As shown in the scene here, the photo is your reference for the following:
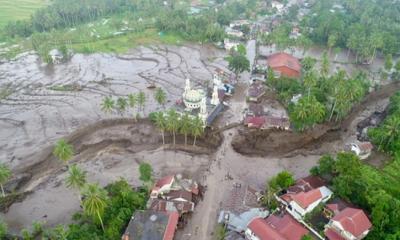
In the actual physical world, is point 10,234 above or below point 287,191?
below

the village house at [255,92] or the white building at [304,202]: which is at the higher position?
the village house at [255,92]

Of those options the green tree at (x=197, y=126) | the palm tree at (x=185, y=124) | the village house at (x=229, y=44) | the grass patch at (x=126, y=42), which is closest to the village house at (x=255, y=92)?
the green tree at (x=197, y=126)

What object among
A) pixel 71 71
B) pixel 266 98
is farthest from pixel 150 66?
pixel 266 98

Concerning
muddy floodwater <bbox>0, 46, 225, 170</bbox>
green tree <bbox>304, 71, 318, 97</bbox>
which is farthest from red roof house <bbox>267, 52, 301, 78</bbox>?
muddy floodwater <bbox>0, 46, 225, 170</bbox>

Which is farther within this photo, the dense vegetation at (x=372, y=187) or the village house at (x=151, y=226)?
the dense vegetation at (x=372, y=187)

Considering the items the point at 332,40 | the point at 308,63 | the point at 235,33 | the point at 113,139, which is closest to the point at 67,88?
the point at 113,139

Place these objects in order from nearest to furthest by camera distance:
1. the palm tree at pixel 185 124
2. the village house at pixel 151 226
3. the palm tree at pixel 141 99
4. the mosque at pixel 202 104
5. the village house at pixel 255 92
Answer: the village house at pixel 151 226
the palm tree at pixel 185 124
the mosque at pixel 202 104
the palm tree at pixel 141 99
the village house at pixel 255 92

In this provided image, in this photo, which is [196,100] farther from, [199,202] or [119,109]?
[199,202]

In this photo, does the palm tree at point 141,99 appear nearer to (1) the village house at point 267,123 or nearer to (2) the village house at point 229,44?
(1) the village house at point 267,123
